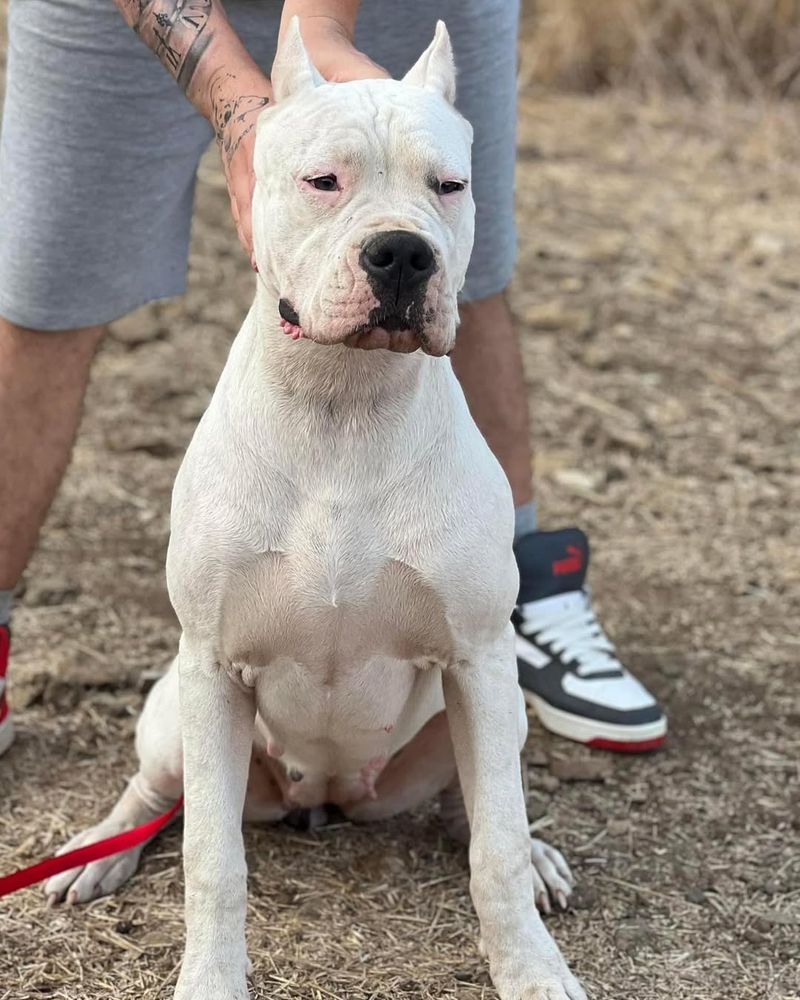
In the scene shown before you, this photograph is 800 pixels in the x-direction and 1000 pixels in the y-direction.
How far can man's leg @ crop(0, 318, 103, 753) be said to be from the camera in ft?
10.6

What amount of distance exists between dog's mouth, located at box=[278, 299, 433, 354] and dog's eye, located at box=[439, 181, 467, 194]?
8.3 inches

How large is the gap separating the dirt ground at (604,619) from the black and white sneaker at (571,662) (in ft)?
0.23

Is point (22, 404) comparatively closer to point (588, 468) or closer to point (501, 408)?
point (501, 408)

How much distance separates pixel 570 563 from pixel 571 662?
0.79 feet

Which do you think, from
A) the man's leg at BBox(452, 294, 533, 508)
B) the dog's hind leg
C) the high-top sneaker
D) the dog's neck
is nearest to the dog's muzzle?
the dog's neck

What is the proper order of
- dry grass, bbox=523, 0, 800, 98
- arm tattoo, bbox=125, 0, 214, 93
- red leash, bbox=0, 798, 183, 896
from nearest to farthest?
arm tattoo, bbox=125, 0, 214, 93 < red leash, bbox=0, 798, 183, 896 < dry grass, bbox=523, 0, 800, 98

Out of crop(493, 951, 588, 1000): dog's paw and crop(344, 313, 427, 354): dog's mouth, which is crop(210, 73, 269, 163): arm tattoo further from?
crop(493, 951, 588, 1000): dog's paw

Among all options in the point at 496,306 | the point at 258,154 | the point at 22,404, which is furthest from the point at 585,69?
the point at 258,154

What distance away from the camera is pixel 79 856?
282 cm

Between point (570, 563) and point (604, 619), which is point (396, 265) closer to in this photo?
point (570, 563)

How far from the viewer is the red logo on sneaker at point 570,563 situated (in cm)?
371

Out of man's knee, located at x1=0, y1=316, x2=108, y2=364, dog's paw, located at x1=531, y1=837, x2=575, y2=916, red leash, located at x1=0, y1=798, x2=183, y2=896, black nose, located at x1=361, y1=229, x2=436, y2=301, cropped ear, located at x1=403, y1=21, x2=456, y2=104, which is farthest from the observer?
man's knee, located at x1=0, y1=316, x2=108, y2=364

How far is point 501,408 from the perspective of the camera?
3.61m

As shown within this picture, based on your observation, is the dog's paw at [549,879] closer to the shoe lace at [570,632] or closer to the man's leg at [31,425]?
the shoe lace at [570,632]
